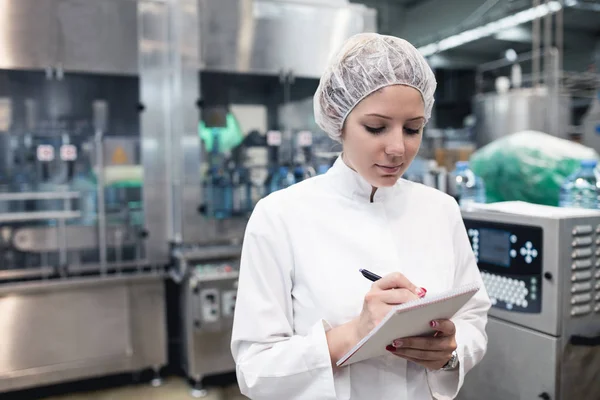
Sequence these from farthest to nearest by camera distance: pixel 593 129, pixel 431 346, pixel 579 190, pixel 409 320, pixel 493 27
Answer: pixel 493 27
pixel 593 129
pixel 579 190
pixel 431 346
pixel 409 320

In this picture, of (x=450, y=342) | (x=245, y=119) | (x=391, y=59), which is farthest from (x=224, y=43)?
(x=450, y=342)

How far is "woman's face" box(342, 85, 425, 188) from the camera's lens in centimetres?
94

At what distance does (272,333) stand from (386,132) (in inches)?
16.3

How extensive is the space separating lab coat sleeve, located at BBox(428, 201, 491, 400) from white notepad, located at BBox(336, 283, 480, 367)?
0.16 m

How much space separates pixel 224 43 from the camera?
3023 millimetres

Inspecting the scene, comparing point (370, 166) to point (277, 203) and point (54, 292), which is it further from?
point (54, 292)

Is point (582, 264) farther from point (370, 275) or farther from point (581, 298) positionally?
point (370, 275)

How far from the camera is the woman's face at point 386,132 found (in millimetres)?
940

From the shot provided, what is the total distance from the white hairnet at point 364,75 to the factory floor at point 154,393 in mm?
2230

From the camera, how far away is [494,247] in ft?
4.99

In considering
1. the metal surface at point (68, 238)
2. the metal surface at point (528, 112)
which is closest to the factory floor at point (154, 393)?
the metal surface at point (68, 238)

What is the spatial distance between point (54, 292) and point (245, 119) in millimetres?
1430

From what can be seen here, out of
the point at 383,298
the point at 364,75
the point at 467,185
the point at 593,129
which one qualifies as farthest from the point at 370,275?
the point at 593,129

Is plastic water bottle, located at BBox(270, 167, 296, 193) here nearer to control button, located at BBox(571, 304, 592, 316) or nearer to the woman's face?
control button, located at BBox(571, 304, 592, 316)
